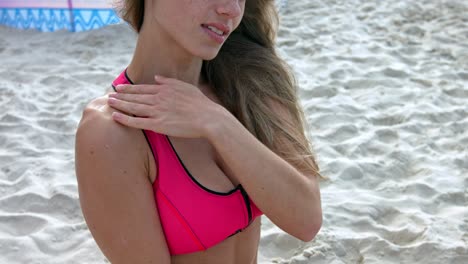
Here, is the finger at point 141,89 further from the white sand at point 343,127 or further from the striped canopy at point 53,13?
the striped canopy at point 53,13

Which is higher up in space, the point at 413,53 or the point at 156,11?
the point at 156,11

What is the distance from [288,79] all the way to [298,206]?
474 millimetres

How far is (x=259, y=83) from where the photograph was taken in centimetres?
184

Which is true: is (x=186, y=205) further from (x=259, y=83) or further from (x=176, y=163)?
(x=259, y=83)

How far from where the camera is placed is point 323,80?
462 cm

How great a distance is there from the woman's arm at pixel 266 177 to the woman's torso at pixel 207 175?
2.7 inches

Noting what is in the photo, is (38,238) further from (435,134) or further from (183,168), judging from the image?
(435,134)

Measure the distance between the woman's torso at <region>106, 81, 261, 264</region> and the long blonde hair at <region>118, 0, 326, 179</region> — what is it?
16 cm

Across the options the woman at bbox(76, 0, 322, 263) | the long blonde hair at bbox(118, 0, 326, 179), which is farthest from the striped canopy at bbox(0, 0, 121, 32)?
the woman at bbox(76, 0, 322, 263)

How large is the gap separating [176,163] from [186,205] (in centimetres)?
10

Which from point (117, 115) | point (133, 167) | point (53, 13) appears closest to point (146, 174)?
point (133, 167)

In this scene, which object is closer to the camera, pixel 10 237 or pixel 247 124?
pixel 247 124

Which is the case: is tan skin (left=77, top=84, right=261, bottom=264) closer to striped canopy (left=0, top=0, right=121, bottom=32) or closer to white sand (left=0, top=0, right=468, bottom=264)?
white sand (left=0, top=0, right=468, bottom=264)

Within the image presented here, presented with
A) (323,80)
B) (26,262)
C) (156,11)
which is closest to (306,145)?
(156,11)
